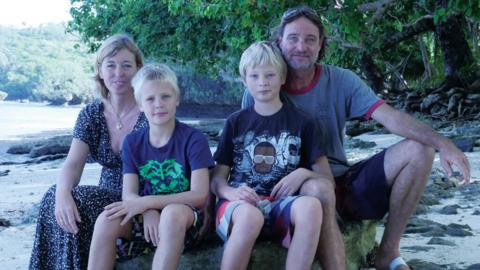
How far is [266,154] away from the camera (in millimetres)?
2891

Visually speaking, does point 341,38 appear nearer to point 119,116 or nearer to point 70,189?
point 119,116

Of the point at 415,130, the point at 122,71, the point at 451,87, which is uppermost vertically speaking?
the point at 122,71

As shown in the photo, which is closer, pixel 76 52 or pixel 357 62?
pixel 357 62

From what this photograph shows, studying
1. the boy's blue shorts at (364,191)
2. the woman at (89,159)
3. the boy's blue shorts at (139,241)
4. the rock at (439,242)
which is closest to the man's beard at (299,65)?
the boy's blue shorts at (364,191)

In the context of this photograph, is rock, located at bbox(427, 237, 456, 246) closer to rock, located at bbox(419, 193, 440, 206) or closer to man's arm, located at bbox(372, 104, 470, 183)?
man's arm, located at bbox(372, 104, 470, 183)

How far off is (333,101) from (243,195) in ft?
2.88

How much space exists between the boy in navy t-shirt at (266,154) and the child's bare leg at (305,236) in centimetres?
12

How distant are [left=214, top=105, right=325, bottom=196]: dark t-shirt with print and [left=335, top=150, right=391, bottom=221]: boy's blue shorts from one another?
334 mm

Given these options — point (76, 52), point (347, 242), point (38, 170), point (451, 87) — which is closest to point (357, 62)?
point (451, 87)

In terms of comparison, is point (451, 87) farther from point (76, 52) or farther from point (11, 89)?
point (76, 52)

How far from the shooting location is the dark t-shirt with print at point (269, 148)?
2.88m

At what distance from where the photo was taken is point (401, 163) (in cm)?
296

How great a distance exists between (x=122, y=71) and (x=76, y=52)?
71.9m

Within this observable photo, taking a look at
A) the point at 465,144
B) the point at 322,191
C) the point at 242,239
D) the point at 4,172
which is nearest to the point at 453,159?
the point at 322,191
